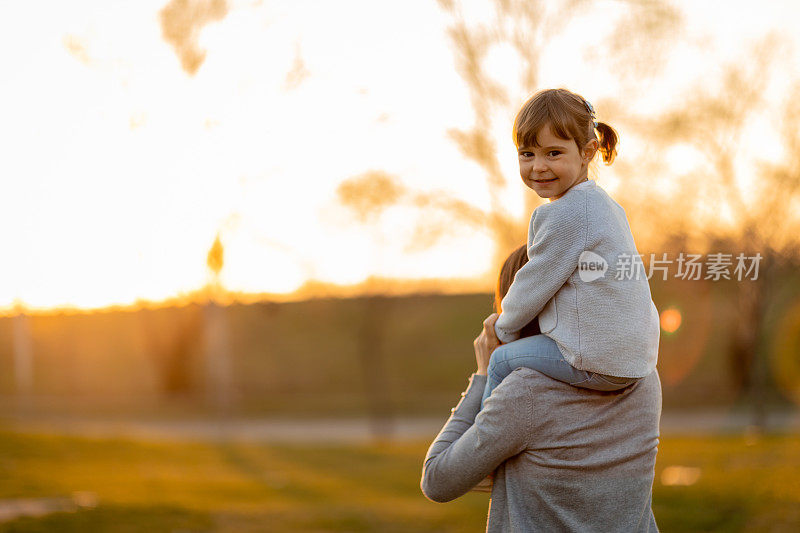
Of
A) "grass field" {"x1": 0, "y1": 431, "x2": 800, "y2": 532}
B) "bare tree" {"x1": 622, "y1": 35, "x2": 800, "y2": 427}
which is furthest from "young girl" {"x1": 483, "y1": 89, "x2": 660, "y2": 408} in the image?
"bare tree" {"x1": 622, "y1": 35, "x2": 800, "y2": 427}

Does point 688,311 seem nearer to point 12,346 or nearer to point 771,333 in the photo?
point 771,333

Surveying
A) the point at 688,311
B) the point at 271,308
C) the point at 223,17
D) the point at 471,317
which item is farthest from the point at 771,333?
the point at 223,17

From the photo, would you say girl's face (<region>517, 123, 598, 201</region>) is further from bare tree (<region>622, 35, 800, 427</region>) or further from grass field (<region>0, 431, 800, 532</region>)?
bare tree (<region>622, 35, 800, 427</region>)

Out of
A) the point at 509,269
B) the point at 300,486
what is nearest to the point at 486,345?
the point at 509,269

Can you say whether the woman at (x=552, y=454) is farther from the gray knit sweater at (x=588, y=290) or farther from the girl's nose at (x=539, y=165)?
the girl's nose at (x=539, y=165)

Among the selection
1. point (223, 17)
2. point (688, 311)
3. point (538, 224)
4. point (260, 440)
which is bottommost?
point (260, 440)

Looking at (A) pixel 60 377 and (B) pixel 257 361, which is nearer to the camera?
(B) pixel 257 361

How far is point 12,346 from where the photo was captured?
37156 millimetres

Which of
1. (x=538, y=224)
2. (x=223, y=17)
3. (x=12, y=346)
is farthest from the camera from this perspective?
(x=12, y=346)

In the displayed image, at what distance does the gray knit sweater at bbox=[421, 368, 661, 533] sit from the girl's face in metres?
0.47

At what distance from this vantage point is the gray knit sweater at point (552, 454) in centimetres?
180

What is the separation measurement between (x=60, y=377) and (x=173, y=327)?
20.8ft

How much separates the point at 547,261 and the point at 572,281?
72mm

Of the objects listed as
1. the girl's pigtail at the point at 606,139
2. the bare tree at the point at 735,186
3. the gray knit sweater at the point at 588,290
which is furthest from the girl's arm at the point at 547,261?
the bare tree at the point at 735,186
